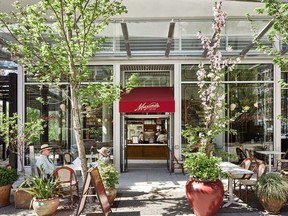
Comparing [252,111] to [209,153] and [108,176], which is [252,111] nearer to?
[209,153]

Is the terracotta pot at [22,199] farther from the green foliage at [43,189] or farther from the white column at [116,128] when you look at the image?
the white column at [116,128]

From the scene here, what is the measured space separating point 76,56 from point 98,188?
2892 mm

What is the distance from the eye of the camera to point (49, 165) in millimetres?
7441

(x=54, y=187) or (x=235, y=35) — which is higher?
(x=235, y=35)

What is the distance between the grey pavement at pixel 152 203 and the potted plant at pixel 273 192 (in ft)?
0.72

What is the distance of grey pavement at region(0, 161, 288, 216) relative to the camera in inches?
249

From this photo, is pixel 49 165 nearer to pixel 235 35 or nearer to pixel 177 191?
pixel 177 191

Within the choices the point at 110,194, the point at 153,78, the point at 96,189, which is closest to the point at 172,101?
the point at 153,78

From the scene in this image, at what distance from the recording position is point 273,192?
19.9ft

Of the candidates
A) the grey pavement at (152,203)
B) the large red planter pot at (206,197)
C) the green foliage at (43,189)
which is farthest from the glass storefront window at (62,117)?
the large red planter pot at (206,197)

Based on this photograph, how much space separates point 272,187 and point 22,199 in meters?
5.49

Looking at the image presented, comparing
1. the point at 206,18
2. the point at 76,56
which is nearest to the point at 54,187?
the point at 76,56

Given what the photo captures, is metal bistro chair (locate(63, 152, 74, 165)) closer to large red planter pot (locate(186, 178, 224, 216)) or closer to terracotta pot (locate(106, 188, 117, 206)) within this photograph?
terracotta pot (locate(106, 188, 117, 206))

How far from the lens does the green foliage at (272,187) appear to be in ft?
19.8
